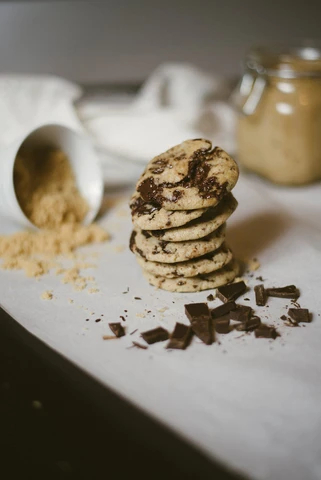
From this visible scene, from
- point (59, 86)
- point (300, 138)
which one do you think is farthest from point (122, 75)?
point (300, 138)

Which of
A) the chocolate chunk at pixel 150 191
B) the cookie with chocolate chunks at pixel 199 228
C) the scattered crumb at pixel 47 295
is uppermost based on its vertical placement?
the chocolate chunk at pixel 150 191

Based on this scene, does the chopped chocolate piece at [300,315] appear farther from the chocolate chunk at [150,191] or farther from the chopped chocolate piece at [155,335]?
the chocolate chunk at [150,191]

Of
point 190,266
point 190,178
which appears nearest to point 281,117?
point 190,178

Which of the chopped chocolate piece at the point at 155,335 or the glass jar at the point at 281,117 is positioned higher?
the glass jar at the point at 281,117

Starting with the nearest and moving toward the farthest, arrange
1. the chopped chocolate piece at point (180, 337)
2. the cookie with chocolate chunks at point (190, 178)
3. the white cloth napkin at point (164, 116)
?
the chopped chocolate piece at point (180, 337), the cookie with chocolate chunks at point (190, 178), the white cloth napkin at point (164, 116)

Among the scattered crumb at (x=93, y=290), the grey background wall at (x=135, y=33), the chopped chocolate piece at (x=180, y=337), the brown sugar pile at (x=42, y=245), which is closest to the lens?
the chopped chocolate piece at (x=180, y=337)

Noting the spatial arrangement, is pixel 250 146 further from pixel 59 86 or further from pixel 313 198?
pixel 59 86

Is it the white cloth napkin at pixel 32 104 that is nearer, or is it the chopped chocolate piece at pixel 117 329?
the chopped chocolate piece at pixel 117 329

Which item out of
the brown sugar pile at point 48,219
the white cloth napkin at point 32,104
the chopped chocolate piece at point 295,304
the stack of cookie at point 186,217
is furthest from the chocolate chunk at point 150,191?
the white cloth napkin at point 32,104
